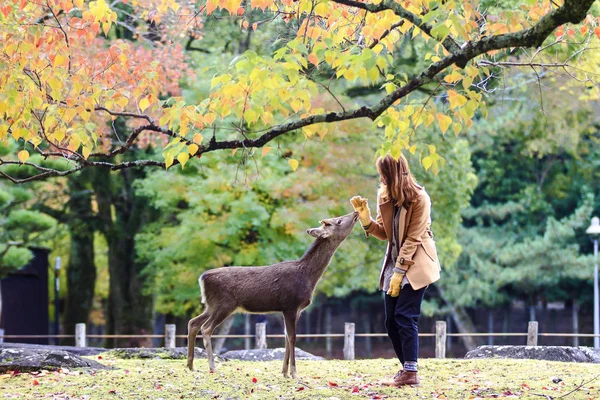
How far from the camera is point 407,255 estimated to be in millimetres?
6910

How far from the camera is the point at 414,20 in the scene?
582cm

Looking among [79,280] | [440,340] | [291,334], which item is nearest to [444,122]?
[291,334]

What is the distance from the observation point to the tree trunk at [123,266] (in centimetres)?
2297

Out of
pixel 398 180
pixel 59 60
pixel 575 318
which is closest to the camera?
pixel 398 180

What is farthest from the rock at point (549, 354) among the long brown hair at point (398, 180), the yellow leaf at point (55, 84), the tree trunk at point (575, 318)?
the tree trunk at point (575, 318)

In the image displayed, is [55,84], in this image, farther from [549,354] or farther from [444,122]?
[549,354]

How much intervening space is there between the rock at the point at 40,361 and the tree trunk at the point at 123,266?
14176 mm

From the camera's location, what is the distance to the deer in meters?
7.71

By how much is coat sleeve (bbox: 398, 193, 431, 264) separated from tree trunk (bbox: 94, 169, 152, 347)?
1668cm

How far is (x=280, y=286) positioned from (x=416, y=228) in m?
1.48

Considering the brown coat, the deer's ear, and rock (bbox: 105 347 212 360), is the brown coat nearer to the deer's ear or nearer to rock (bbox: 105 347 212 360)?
the deer's ear

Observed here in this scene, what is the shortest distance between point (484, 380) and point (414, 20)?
344 cm

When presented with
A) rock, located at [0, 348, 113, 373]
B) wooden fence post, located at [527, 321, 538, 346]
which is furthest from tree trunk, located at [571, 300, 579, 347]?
rock, located at [0, 348, 113, 373]

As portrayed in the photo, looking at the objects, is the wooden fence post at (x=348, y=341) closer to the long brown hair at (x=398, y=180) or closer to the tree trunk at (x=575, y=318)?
the long brown hair at (x=398, y=180)
